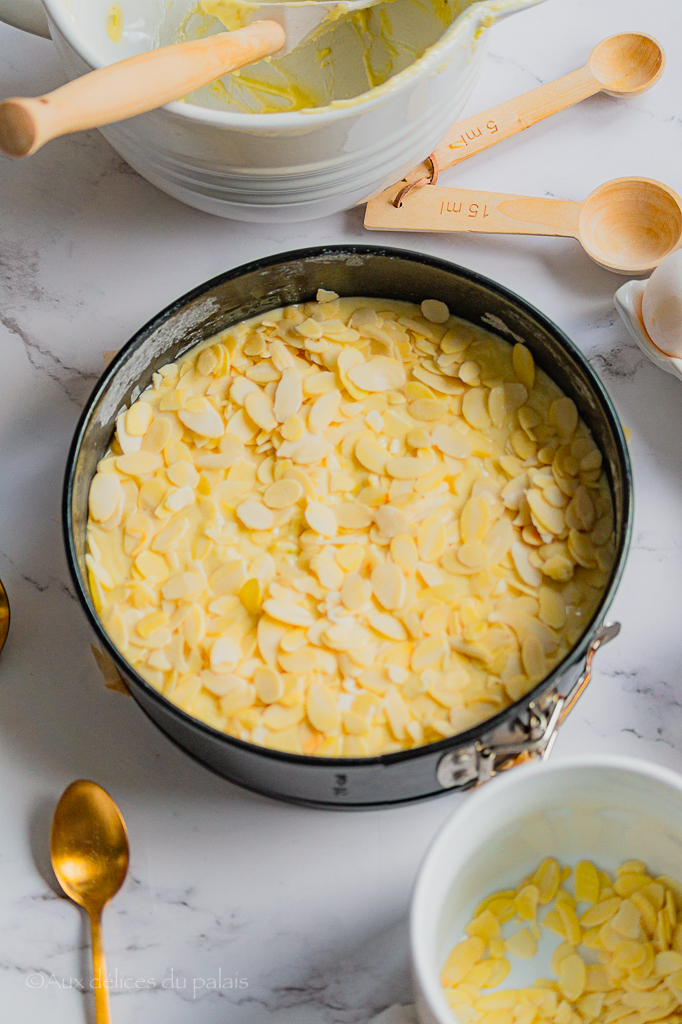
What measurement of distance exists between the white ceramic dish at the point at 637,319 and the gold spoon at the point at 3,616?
61 centimetres

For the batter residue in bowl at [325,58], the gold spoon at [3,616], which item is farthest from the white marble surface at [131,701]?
the batter residue in bowl at [325,58]

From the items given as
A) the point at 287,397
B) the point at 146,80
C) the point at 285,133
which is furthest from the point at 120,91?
the point at 287,397

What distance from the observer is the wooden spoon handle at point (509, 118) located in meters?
0.88

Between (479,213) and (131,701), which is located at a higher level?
(479,213)

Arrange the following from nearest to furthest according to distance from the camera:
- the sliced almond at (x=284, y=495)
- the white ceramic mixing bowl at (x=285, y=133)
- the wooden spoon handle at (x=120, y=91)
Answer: the wooden spoon handle at (x=120, y=91), the white ceramic mixing bowl at (x=285, y=133), the sliced almond at (x=284, y=495)

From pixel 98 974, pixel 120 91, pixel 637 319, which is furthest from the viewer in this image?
pixel 637 319

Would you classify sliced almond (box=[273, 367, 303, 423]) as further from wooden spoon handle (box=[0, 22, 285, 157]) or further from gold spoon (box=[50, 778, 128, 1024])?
gold spoon (box=[50, 778, 128, 1024])

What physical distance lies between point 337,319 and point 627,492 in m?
0.30

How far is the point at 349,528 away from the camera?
0.77 meters

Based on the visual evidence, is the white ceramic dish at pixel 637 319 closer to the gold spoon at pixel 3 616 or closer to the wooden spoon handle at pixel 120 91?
the wooden spoon handle at pixel 120 91

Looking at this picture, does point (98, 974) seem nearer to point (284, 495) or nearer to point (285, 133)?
point (284, 495)

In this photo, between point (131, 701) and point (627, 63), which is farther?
point (627, 63)

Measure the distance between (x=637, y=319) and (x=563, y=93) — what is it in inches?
9.7

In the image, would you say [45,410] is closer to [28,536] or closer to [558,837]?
[28,536]
